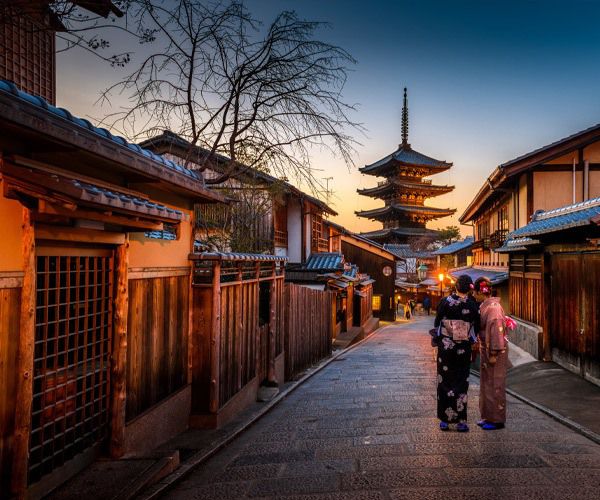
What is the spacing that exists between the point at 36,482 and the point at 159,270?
2.47 meters

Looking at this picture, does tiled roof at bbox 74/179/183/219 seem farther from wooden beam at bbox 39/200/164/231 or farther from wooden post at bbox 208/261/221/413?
wooden post at bbox 208/261/221/413

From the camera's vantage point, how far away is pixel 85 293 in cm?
424

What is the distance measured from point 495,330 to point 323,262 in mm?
16569

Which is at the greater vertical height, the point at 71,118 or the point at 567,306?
the point at 71,118

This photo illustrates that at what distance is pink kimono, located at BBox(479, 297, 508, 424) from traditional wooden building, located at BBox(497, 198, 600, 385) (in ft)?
6.71

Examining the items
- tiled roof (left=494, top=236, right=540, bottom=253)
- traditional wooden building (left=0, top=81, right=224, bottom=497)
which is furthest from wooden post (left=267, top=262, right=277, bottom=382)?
tiled roof (left=494, top=236, right=540, bottom=253)

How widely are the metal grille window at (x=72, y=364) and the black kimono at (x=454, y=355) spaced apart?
3.88m

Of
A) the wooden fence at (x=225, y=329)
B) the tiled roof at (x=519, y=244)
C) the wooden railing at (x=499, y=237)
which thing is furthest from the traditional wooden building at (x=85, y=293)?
the wooden railing at (x=499, y=237)

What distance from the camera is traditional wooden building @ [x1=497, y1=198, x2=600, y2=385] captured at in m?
7.93

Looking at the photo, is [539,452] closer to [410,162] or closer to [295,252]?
[295,252]

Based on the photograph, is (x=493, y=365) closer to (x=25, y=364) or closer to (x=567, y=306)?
(x=567, y=306)

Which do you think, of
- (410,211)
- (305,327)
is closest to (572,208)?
(305,327)

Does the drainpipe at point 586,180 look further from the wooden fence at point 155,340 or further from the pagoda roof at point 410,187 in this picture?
the pagoda roof at point 410,187

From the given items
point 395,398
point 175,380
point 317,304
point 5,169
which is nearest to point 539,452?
point 395,398
